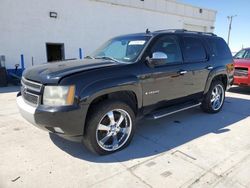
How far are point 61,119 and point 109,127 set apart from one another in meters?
0.83

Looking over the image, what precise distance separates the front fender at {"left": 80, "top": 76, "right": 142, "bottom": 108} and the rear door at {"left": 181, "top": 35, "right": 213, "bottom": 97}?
135 cm

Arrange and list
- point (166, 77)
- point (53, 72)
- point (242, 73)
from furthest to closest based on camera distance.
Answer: point (242, 73) → point (166, 77) → point (53, 72)

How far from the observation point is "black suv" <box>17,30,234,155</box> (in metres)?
2.76

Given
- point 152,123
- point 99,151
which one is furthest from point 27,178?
point 152,123

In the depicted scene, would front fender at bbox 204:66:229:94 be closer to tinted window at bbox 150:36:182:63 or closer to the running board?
the running board

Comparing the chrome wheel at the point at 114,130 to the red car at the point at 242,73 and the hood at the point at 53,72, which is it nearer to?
the hood at the point at 53,72

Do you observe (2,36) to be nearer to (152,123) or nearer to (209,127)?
(152,123)

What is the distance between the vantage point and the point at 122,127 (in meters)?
3.47

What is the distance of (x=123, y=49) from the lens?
3.97 metres

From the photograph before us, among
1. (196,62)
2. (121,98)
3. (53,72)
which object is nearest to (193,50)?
(196,62)

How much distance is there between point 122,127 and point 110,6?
1206 centimetres

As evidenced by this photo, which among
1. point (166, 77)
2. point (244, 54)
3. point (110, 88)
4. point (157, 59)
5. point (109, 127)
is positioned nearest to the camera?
point (110, 88)

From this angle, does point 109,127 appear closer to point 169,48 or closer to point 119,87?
point 119,87

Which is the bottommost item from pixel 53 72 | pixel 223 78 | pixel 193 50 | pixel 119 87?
pixel 223 78
